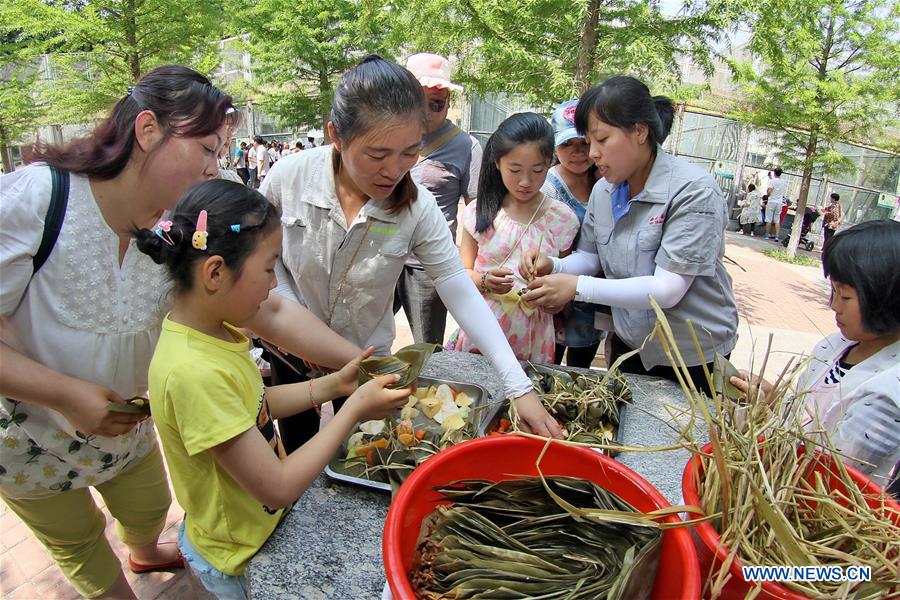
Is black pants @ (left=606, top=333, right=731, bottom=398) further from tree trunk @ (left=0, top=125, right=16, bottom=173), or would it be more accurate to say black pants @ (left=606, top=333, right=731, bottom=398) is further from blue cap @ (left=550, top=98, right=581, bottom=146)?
tree trunk @ (left=0, top=125, right=16, bottom=173)

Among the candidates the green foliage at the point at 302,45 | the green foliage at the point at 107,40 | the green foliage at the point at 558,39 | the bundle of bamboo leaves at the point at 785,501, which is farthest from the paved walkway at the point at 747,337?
the green foliage at the point at 302,45

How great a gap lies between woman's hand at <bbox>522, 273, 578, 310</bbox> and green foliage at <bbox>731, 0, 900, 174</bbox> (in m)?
8.63

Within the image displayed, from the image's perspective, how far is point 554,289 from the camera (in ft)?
5.96

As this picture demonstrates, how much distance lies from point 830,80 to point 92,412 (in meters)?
11.7

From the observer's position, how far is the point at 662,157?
1.80m

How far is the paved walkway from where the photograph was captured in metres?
2.14

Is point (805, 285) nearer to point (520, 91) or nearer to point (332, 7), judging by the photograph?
point (520, 91)

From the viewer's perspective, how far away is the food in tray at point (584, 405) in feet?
5.00

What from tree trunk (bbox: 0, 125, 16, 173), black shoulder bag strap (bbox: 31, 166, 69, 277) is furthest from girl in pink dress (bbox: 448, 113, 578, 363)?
tree trunk (bbox: 0, 125, 16, 173)

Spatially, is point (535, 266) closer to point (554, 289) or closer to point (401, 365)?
point (554, 289)

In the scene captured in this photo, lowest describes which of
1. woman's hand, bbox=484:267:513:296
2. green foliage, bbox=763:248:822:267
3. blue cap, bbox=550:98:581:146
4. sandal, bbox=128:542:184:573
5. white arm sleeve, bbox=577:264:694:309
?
green foliage, bbox=763:248:822:267

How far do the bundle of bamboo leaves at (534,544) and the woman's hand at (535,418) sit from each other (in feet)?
1.86

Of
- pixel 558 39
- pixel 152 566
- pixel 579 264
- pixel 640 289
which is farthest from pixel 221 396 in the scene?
pixel 558 39

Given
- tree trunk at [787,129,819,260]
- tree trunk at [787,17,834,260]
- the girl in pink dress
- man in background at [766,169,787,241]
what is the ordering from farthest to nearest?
1. man in background at [766,169,787,241]
2. tree trunk at [787,129,819,260]
3. tree trunk at [787,17,834,260]
4. the girl in pink dress
